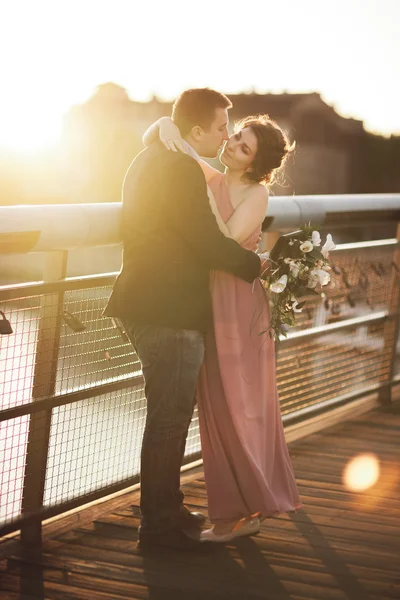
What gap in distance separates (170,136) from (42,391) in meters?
1.14

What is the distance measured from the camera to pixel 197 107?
3.77 m

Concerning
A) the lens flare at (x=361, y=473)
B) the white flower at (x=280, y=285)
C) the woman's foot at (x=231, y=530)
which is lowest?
the woman's foot at (x=231, y=530)

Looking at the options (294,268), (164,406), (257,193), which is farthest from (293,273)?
(164,406)

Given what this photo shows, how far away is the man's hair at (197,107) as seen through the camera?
12.3 ft

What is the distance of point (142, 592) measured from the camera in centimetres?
361

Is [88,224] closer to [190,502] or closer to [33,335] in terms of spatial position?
[33,335]

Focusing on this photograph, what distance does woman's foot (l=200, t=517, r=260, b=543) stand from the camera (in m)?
4.09

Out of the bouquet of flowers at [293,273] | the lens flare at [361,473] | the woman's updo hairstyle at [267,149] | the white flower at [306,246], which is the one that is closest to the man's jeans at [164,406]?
the bouquet of flowers at [293,273]

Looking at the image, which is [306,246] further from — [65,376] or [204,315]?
[65,376]

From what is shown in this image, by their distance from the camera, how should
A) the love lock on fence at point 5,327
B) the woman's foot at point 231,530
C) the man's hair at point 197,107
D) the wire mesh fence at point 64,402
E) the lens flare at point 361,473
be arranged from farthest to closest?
the lens flare at point 361,473 < the woman's foot at point 231,530 < the wire mesh fence at point 64,402 < the man's hair at point 197,107 < the love lock on fence at point 5,327

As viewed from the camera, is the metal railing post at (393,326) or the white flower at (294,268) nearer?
the white flower at (294,268)

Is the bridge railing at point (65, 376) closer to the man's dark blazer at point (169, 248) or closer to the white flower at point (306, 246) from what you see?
the man's dark blazer at point (169, 248)

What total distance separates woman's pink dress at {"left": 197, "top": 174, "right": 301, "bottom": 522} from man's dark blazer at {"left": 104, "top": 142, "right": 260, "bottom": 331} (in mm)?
185

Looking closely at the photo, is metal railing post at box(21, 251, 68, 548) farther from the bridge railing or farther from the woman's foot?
the woman's foot
